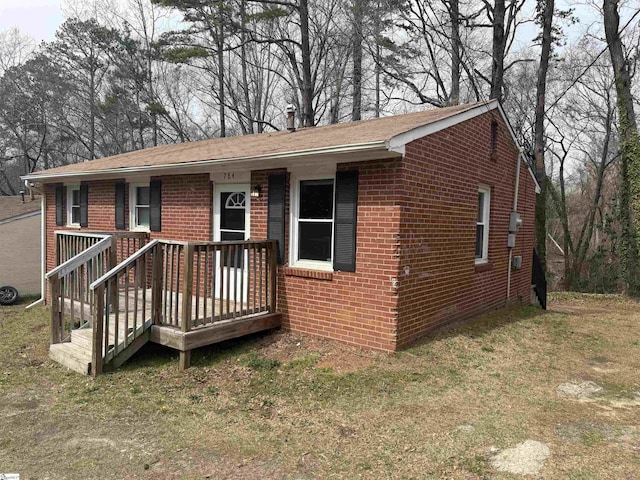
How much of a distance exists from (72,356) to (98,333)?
0.71 m

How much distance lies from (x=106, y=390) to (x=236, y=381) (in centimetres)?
147

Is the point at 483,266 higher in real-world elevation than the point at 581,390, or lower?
higher

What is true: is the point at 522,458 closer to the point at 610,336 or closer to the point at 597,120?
the point at 610,336

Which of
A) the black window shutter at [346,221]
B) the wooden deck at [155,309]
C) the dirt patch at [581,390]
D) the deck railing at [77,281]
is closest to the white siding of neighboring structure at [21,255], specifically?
the deck railing at [77,281]

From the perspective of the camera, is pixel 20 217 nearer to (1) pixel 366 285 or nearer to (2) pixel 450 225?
(1) pixel 366 285

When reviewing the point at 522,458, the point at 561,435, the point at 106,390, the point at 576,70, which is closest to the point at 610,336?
the point at 561,435

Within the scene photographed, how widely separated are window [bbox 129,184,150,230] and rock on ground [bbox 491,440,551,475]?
7.82m

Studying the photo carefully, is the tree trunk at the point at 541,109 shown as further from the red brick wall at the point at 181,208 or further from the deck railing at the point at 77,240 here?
the deck railing at the point at 77,240

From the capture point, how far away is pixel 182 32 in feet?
63.5

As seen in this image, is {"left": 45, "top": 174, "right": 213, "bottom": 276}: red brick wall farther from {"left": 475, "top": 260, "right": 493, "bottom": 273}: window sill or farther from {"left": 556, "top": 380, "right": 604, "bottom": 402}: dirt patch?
{"left": 556, "top": 380, "right": 604, "bottom": 402}: dirt patch

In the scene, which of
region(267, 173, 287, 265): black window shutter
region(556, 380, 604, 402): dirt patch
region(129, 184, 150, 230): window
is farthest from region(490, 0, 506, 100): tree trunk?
region(556, 380, 604, 402): dirt patch

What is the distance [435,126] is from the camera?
6512 millimetres

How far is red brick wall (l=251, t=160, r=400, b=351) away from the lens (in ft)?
19.4

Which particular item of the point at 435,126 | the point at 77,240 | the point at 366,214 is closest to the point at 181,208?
the point at 77,240
